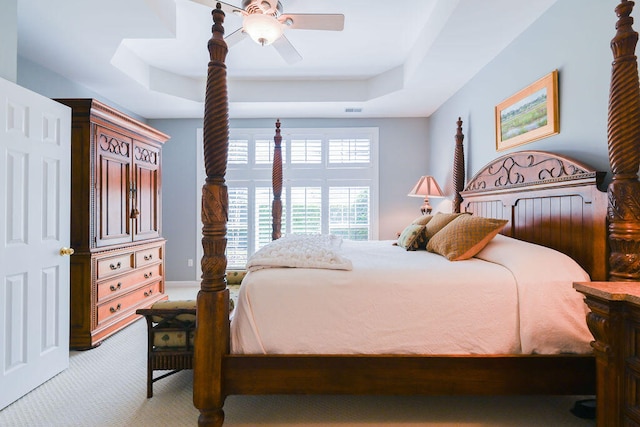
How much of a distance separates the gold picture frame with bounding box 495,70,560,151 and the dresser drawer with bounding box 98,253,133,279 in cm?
381

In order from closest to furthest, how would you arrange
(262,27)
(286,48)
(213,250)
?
(213,250)
(262,27)
(286,48)

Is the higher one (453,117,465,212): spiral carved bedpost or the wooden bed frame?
(453,117,465,212): spiral carved bedpost

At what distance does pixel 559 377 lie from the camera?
155 centimetres

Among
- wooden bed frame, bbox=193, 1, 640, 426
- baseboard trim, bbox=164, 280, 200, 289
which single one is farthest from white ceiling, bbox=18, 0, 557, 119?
baseboard trim, bbox=164, 280, 200, 289

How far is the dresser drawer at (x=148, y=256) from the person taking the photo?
3413 millimetres

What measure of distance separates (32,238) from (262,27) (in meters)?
2.08

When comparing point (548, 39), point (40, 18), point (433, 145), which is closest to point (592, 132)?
point (548, 39)

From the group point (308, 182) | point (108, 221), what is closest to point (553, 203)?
point (308, 182)

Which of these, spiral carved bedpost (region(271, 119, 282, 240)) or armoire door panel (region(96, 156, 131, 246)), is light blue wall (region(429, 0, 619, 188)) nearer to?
spiral carved bedpost (region(271, 119, 282, 240))

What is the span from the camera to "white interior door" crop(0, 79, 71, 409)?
1.88 m

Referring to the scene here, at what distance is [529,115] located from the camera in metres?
2.46

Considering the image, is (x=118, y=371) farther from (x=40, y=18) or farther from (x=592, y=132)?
(x=592, y=132)

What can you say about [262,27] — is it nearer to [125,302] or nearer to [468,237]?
[468,237]

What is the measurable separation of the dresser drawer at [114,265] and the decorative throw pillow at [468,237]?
2.90 m
